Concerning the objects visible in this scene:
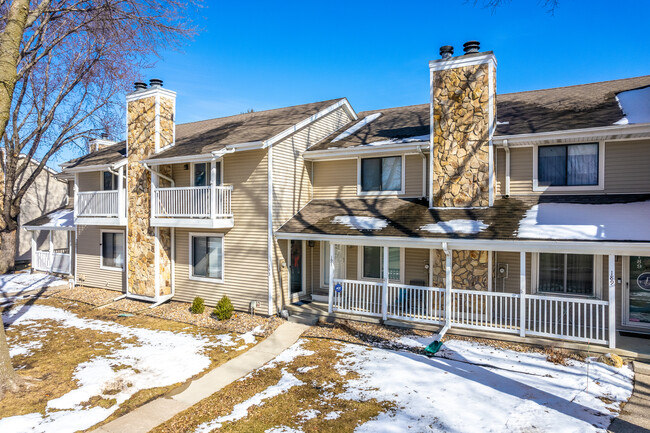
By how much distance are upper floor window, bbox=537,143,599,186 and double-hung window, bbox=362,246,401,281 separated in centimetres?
454

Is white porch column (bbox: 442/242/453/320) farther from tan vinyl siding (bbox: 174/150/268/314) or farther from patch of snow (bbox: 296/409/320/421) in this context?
tan vinyl siding (bbox: 174/150/268/314)

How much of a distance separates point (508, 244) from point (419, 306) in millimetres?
2982

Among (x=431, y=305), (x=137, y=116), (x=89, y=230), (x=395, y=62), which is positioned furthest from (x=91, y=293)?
(x=395, y=62)

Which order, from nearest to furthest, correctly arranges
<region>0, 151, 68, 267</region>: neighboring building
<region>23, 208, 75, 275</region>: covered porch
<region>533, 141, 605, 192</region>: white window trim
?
<region>533, 141, 605, 192</region>: white window trim < <region>23, 208, 75, 275</region>: covered porch < <region>0, 151, 68, 267</region>: neighboring building

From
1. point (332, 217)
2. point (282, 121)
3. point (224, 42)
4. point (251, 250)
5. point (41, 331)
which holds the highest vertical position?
point (224, 42)

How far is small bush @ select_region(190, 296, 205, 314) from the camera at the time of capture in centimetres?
1226

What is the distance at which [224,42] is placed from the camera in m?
16.0

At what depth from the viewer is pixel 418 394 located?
6.77 metres

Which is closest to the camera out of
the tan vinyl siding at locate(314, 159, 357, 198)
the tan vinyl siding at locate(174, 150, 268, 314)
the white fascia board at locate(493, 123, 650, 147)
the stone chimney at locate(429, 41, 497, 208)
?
the white fascia board at locate(493, 123, 650, 147)

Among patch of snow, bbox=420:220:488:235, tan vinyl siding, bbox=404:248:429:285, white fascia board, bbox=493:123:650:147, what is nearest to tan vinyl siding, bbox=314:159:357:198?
tan vinyl siding, bbox=404:248:429:285

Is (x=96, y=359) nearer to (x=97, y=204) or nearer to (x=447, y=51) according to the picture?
(x=97, y=204)

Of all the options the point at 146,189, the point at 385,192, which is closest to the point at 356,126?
the point at 385,192

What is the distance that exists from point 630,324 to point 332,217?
8085 mm

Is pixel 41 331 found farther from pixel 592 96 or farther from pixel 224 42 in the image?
pixel 592 96
